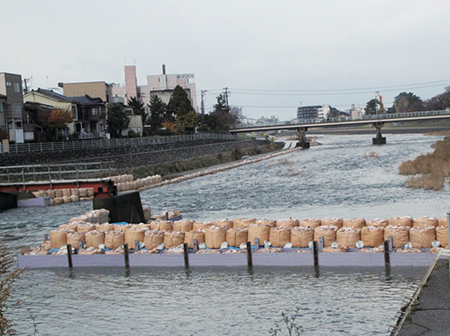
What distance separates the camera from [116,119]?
76812 mm

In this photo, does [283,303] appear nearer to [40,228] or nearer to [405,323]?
[405,323]

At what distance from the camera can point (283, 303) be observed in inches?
590

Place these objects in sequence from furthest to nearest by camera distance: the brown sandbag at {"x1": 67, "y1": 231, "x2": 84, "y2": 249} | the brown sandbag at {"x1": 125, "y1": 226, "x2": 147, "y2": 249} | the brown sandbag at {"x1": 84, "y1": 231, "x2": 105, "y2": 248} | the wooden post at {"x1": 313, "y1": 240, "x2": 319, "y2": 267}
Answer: the brown sandbag at {"x1": 67, "y1": 231, "x2": 84, "y2": 249}
the brown sandbag at {"x1": 84, "y1": 231, "x2": 105, "y2": 248}
the brown sandbag at {"x1": 125, "y1": 226, "x2": 147, "y2": 249}
the wooden post at {"x1": 313, "y1": 240, "x2": 319, "y2": 267}

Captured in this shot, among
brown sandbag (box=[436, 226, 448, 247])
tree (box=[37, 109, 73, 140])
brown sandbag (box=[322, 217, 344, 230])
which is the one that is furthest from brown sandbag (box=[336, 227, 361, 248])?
tree (box=[37, 109, 73, 140])

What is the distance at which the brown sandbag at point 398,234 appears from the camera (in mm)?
16828

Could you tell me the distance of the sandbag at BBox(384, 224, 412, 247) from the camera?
16.8 m

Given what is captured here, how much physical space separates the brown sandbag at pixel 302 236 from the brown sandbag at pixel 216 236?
2164mm

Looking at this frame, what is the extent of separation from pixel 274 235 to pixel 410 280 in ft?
14.0

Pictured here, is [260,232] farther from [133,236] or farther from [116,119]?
[116,119]

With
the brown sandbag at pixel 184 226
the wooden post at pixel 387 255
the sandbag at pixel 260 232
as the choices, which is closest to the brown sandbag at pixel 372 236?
the wooden post at pixel 387 255

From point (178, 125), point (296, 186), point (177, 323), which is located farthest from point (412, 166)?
point (178, 125)

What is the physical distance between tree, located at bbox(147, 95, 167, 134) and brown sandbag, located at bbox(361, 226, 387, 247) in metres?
72.6

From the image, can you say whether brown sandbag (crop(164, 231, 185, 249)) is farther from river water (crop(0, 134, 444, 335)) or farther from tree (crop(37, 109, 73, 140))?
tree (crop(37, 109, 73, 140))

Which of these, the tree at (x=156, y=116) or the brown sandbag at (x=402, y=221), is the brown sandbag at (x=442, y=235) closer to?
the brown sandbag at (x=402, y=221)
